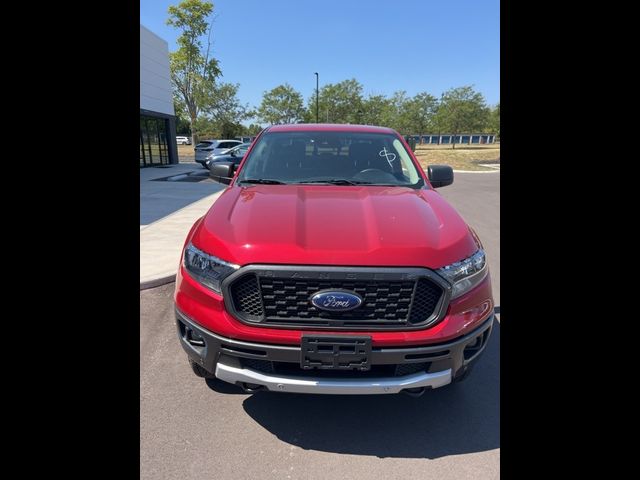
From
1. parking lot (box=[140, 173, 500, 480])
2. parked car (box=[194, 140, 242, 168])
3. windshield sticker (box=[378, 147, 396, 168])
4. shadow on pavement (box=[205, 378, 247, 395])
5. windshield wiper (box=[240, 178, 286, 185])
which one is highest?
parked car (box=[194, 140, 242, 168])

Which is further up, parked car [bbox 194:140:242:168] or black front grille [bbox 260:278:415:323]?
parked car [bbox 194:140:242:168]

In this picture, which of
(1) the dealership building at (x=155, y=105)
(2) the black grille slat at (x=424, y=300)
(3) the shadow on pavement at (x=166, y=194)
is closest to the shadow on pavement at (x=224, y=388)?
(2) the black grille slat at (x=424, y=300)

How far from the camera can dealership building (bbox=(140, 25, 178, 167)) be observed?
60.8 feet

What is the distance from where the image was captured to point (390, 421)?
2.42 meters

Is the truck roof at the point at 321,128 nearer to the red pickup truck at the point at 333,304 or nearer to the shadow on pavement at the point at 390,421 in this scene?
the red pickup truck at the point at 333,304

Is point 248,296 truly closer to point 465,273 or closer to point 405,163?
point 465,273

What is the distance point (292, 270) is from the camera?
1.93 m

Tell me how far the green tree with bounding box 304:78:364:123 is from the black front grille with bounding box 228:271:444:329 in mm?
44148

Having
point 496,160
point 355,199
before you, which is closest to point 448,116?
point 496,160

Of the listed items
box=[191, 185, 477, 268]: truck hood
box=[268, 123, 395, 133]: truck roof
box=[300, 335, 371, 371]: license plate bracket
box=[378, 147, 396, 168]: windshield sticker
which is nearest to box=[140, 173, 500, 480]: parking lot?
box=[300, 335, 371, 371]: license plate bracket

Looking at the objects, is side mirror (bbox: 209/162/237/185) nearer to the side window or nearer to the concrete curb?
the concrete curb

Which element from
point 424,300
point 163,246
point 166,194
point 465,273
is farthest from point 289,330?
point 166,194

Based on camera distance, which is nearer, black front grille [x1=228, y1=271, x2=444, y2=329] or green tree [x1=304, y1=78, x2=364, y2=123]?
black front grille [x1=228, y1=271, x2=444, y2=329]

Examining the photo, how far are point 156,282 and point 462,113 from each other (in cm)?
5005
